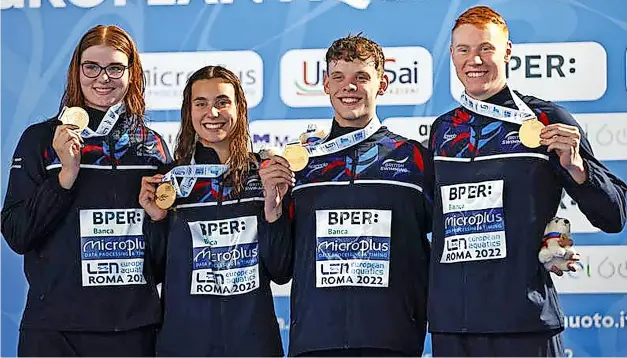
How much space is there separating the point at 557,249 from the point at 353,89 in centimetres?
93

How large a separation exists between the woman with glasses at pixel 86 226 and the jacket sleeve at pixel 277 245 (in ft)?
1.46

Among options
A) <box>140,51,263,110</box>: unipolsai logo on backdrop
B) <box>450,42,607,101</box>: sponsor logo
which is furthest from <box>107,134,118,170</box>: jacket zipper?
<box>450,42,607,101</box>: sponsor logo

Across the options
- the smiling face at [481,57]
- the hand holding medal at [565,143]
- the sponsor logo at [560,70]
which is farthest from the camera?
the sponsor logo at [560,70]

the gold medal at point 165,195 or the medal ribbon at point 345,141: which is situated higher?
the medal ribbon at point 345,141

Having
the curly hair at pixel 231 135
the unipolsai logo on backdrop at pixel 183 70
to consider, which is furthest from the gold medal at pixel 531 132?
the unipolsai logo on backdrop at pixel 183 70

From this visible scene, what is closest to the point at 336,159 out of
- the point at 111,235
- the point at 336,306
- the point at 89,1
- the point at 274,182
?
the point at 274,182

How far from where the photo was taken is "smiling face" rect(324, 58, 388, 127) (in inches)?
162

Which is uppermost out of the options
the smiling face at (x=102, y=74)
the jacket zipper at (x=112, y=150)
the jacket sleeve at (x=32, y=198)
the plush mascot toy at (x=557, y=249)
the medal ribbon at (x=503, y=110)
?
the smiling face at (x=102, y=74)

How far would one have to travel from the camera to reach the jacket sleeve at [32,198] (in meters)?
4.05

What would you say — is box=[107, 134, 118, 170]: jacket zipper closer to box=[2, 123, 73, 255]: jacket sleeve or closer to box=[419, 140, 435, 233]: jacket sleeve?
box=[2, 123, 73, 255]: jacket sleeve

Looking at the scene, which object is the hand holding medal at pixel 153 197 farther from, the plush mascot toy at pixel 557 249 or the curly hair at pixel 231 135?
the plush mascot toy at pixel 557 249

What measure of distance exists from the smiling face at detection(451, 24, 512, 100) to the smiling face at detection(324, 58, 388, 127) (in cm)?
33

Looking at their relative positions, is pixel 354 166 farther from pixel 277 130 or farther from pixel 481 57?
pixel 277 130

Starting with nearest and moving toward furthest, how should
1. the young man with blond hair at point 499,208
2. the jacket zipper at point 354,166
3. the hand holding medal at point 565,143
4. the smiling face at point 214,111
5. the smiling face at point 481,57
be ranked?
the hand holding medal at point 565,143, the young man with blond hair at point 499,208, the smiling face at point 481,57, the jacket zipper at point 354,166, the smiling face at point 214,111
